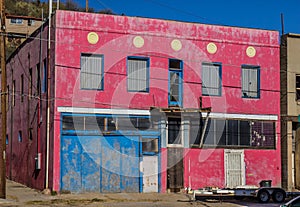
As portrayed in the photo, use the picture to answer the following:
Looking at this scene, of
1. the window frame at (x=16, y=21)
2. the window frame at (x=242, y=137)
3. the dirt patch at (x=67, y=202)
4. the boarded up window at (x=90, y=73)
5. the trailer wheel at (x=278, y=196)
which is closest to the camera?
the dirt patch at (x=67, y=202)

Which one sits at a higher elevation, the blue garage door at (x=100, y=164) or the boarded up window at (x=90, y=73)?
the boarded up window at (x=90, y=73)

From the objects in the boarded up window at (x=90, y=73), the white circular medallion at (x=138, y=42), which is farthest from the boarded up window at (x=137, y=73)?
the boarded up window at (x=90, y=73)

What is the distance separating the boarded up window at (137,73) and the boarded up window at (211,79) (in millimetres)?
3236

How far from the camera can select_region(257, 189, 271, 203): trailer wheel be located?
25.8 m

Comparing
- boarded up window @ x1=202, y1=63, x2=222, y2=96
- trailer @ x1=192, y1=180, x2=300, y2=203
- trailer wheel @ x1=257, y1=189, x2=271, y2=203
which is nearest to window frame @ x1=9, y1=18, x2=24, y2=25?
boarded up window @ x1=202, y1=63, x2=222, y2=96

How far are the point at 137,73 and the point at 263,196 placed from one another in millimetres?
8719

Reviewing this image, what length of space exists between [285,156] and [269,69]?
16.1ft

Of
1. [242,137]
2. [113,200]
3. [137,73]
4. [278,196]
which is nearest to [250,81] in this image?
[242,137]

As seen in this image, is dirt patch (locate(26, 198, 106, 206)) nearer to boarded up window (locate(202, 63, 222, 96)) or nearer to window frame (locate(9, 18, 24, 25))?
boarded up window (locate(202, 63, 222, 96))

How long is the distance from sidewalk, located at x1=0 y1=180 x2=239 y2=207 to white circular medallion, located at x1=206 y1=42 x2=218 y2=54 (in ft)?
25.4

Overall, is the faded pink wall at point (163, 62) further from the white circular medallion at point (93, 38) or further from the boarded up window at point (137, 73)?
the boarded up window at point (137, 73)

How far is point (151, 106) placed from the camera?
2842cm

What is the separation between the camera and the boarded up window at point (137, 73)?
2833 centimetres

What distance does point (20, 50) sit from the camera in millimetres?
35875
